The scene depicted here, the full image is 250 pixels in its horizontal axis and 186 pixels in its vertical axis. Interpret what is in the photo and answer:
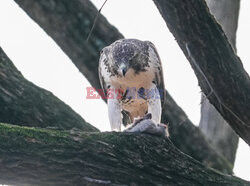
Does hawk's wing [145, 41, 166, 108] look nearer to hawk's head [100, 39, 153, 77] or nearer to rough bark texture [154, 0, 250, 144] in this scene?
hawk's head [100, 39, 153, 77]

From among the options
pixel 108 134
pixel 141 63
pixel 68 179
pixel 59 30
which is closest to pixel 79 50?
pixel 59 30

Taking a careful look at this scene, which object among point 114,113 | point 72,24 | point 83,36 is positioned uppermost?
point 72,24

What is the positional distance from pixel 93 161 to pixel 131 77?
108 inches

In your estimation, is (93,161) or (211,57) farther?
(211,57)

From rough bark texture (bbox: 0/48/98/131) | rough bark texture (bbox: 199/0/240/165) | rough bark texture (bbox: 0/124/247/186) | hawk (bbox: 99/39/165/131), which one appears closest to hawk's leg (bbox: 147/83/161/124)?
hawk (bbox: 99/39/165/131)

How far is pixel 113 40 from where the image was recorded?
718 centimetres

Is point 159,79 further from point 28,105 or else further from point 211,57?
point 211,57

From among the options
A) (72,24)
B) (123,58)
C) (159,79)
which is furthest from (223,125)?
(72,24)

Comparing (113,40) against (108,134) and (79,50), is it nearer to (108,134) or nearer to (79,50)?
(79,50)

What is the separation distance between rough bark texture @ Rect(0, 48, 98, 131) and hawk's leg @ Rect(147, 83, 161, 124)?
1326 mm

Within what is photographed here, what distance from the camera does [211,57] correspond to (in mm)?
4910

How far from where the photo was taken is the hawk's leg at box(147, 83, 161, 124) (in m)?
7.18

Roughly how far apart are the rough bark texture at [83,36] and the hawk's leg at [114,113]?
39 cm

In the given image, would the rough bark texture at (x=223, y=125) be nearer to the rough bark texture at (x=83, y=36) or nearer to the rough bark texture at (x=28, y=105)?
the rough bark texture at (x=83, y=36)
